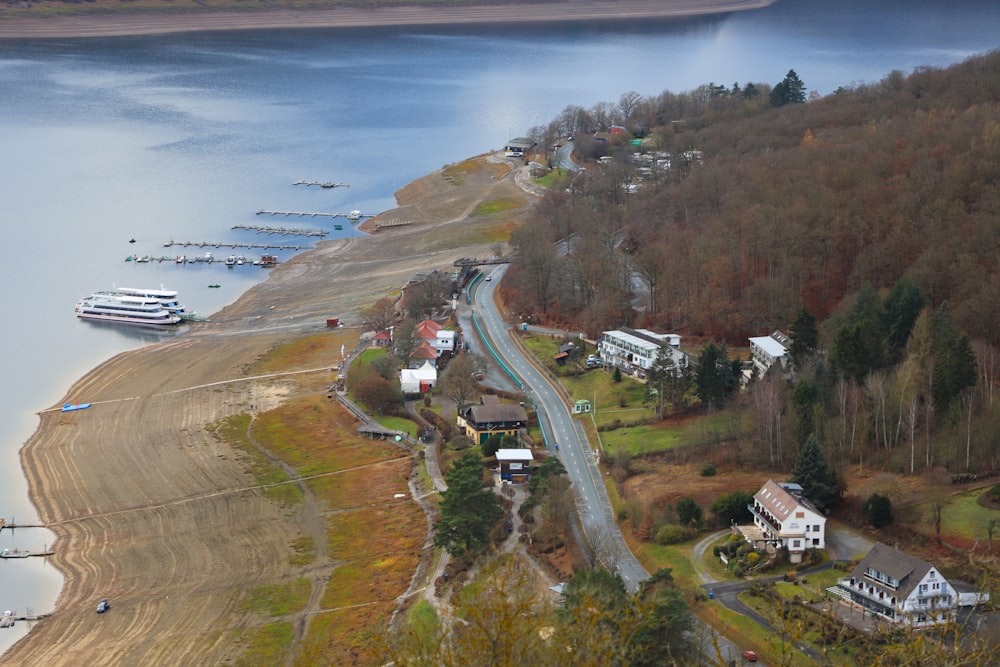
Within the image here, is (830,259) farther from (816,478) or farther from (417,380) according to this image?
(816,478)

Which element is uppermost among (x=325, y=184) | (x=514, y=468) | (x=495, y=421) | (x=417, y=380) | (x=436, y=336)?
(x=325, y=184)

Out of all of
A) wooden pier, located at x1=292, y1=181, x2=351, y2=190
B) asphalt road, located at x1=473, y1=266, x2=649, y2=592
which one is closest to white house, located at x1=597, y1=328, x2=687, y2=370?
asphalt road, located at x1=473, y1=266, x2=649, y2=592

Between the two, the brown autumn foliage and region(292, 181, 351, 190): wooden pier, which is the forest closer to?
the brown autumn foliage

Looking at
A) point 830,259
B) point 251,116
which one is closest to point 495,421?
point 830,259

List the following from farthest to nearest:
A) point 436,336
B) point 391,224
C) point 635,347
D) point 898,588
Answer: point 391,224 → point 436,336 → point 635,347 → point 898,588

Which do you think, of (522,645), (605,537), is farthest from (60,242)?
(522,645)

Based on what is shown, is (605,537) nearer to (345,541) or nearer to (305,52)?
(345,541)
